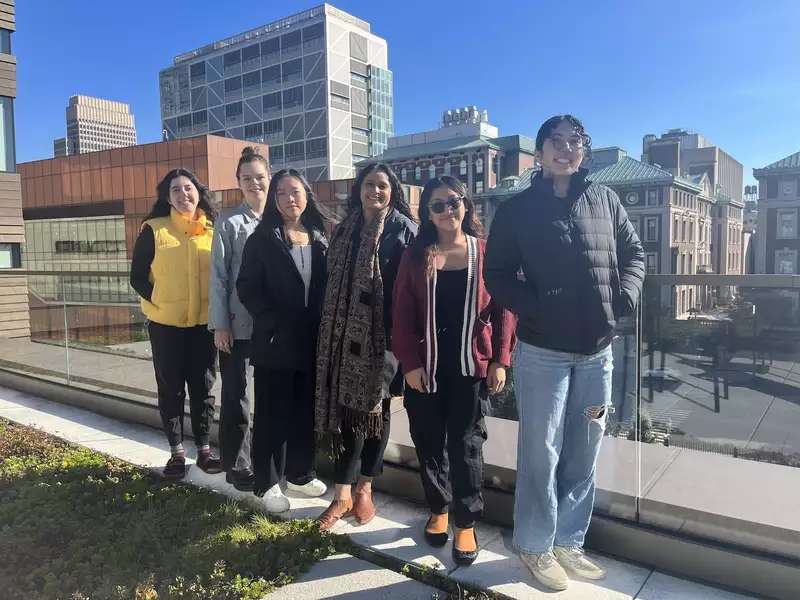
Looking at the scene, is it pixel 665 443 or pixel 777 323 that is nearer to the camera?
pixel 777 323

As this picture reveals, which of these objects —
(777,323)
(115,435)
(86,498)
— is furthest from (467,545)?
(115,435)

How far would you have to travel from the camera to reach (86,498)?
3.27 m

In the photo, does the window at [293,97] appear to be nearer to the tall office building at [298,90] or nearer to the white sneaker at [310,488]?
the tall office building at [298,90]

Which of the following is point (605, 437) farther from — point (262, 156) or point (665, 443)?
point (262, 156)

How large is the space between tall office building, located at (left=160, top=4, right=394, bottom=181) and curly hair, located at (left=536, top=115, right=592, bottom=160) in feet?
288

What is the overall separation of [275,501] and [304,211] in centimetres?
159

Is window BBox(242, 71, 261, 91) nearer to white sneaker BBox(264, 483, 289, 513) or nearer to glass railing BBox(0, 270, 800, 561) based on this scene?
white sneaker BBox(264, 483, 289, 513)

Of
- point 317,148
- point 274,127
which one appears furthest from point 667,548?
point 274,127

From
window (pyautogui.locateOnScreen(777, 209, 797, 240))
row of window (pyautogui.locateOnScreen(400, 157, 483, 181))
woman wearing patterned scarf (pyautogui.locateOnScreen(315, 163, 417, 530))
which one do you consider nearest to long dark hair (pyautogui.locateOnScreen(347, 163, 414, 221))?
woman wearing patterned scarf (pyautogui.locateOnScreen(315, 163, 417, 530))

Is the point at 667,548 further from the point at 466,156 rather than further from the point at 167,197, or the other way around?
the point at 466,156

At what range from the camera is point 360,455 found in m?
3.04

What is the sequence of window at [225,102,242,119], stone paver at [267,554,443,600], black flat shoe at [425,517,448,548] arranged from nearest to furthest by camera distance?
stone paver at [267,554,443,600], black flat shoe at [425,517,448,548], window at [225,102,242,119]

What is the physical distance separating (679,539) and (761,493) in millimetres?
405

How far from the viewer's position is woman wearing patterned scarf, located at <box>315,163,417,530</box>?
2.81 meters
